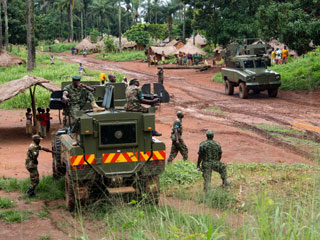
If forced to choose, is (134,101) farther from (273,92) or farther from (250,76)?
(273,92)

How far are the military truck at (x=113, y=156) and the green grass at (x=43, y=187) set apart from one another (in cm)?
132

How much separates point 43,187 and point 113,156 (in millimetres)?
2789

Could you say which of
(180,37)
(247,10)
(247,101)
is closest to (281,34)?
(247,101)

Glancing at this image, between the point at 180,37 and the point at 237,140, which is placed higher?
the point at 180,37

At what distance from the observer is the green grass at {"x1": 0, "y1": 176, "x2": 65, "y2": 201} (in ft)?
31.5

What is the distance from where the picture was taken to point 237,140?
15094 mm

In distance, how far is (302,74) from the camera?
27062 mm

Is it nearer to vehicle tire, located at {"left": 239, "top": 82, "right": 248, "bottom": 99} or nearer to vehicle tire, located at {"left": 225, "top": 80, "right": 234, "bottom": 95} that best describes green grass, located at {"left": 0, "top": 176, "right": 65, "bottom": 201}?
vehicle tire, located at {"left": 239, "top": 82, "right": 248, "bottom": 99}

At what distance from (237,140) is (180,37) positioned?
5372 cm

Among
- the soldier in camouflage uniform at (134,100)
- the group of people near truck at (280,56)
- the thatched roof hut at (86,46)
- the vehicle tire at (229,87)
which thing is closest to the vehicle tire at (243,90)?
the vehicle tire at (229,87)

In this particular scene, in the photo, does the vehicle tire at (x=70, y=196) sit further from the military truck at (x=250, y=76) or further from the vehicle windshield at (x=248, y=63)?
the vehicle windshield at (x=248, y=63)

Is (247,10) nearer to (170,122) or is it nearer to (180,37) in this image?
(170,122)

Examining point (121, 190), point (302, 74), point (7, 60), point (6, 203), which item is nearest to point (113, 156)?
point (121, 190)

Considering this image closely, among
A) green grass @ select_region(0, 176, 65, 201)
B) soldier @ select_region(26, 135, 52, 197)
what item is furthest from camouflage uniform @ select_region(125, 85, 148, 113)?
green grass @ select_region(0, 176, 65, 201)
